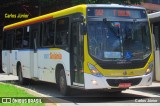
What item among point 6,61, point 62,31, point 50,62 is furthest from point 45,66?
point 6,61

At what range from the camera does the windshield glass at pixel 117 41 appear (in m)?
12.8

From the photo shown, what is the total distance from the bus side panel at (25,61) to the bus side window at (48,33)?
2.27m

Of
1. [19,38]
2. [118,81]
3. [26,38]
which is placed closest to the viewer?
[118,81]

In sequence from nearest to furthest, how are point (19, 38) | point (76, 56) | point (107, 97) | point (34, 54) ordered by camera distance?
point (76, 56)
point (107, 97)
point (34, 54)
point (19, 38)

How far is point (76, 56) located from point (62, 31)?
171cm

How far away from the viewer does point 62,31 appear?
1488 cm

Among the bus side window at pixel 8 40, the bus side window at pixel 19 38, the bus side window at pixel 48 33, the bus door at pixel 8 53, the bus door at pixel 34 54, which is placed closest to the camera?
the bus side window at pixel 48 33

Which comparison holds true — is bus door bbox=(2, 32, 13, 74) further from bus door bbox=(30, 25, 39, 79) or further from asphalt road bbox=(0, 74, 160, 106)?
asphalt road bbox=(0, 74, 160, 106)

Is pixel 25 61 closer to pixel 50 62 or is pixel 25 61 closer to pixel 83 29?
pixel 50 62

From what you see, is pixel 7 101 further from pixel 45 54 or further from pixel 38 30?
pixel 38 30

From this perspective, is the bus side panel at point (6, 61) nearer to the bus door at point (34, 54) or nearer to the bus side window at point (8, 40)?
the bus side window at point (8, 40)

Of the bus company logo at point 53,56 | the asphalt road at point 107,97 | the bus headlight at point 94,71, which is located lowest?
the asphalt road at point 107,97

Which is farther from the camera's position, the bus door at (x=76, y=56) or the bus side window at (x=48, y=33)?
the bus side window at (x=48, y=33)

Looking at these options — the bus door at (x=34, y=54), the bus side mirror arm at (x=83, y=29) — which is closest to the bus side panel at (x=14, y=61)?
the bus door at (x=34, y=54)
